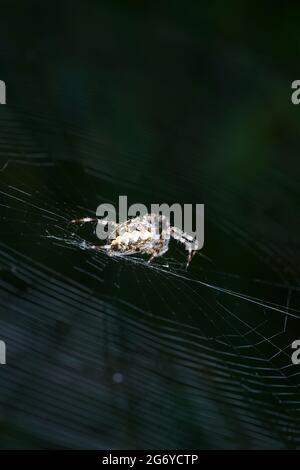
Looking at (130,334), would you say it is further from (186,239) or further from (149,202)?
(149,202)

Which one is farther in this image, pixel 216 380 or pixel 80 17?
pixel 80 17

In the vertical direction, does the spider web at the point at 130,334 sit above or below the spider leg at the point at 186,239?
below
